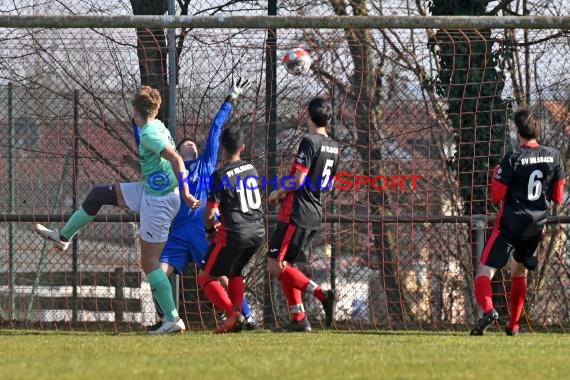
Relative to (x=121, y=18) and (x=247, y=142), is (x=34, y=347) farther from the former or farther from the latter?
(x=247, y=142)

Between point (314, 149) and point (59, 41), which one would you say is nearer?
point (314, 149)

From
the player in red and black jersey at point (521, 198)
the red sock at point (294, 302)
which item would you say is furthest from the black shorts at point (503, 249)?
the red sock at point (294, 302)

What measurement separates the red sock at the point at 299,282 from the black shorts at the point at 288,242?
12cm

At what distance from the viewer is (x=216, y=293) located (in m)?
8.95

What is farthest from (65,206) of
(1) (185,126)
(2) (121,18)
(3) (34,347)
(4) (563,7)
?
(4) (563,7)

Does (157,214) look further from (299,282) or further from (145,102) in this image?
(299,282)

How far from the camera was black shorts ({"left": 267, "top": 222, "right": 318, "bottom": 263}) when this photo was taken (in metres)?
9.10

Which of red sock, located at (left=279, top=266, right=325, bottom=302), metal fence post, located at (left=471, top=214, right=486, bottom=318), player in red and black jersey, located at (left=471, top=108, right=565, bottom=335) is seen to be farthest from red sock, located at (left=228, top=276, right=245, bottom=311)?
metal fence post, located at (left=471, top=214, right=486, bottom=318)

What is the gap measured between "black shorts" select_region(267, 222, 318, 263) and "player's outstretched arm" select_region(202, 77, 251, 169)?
77cm

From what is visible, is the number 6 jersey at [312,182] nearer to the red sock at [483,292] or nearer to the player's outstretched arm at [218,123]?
the player's outstretched arm at [218,123]

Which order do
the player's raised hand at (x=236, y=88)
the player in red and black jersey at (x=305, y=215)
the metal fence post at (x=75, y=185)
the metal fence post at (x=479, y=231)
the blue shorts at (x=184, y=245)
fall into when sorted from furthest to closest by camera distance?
the metal fence post at (x=75, y=185) < the metal fence post at (x=479, y=231) < the blue shorts at (x=184, y=245) < the player's raised hand at (x=236, y=88) < the player in red and black jersey at (x=305, y=215)

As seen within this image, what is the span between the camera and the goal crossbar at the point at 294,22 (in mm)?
10008

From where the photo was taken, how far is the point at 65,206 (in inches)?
467

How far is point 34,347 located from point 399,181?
5.45 m
